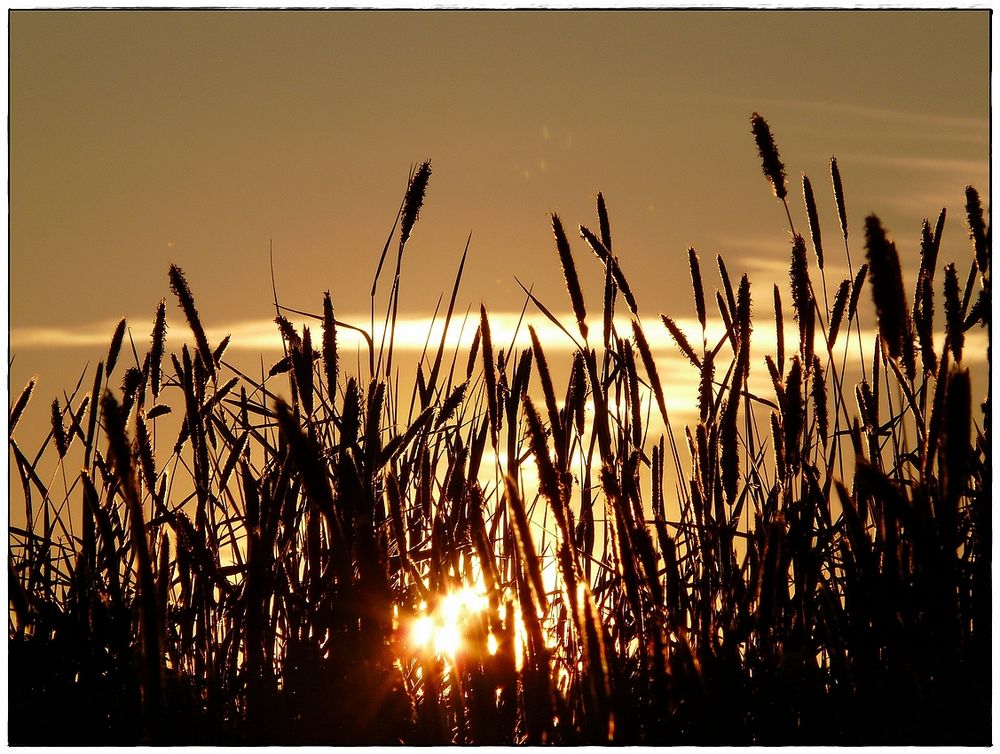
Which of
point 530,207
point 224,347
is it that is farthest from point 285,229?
point 530,207

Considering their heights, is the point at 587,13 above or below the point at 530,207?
above

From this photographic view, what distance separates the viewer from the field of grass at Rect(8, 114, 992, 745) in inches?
51.8

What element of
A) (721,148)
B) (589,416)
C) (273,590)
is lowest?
(273,590)

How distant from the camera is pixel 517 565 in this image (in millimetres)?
1265

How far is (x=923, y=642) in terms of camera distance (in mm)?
1314

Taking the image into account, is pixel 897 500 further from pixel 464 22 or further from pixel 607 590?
pixel 464 22

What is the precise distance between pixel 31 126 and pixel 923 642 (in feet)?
5.15

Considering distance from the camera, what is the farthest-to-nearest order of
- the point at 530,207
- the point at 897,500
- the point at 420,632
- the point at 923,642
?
the point at 530,207 < the point at 420,632 < the point at 923,642 < the point at 897,500

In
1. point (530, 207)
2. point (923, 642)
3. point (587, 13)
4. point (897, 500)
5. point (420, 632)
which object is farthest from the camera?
point (530, 207)

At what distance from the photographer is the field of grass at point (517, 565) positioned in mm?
1316

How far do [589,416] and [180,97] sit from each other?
924 millimetres

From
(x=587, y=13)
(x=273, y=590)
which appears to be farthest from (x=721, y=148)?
(x=273, y=590)

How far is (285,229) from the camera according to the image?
71.9 inches

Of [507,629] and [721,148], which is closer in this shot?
[507,629]
